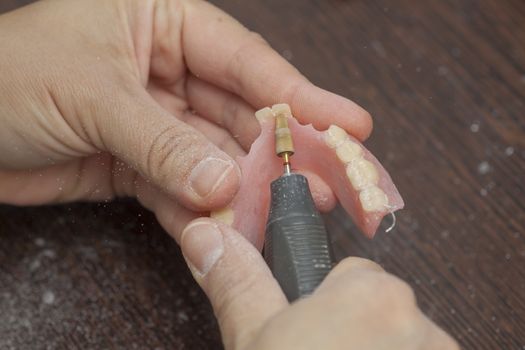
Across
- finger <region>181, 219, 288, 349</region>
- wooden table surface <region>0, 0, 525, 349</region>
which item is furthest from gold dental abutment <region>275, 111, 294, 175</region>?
wooden table surface <region>0, 0, 525, 349</region>

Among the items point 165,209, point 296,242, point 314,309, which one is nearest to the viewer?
point 314,309

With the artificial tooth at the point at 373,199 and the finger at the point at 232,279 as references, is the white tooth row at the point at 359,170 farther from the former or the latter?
the finger at the point at 232,279

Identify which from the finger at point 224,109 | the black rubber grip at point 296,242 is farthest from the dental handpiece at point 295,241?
the finger at point 224,109

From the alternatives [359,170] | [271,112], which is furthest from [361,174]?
[271,112]

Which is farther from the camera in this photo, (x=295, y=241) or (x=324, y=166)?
(x=324, y=166)

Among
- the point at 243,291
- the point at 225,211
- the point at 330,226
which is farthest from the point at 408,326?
the point at 330,226

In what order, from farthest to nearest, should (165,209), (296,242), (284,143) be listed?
(165,209)
(284,143)
(296,242)

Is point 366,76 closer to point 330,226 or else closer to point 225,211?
point 330,226

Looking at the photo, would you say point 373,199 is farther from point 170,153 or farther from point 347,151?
point 170,153

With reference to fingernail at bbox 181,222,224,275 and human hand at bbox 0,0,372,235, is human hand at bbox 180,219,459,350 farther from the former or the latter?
human hand at bbox 0,0,372,235
